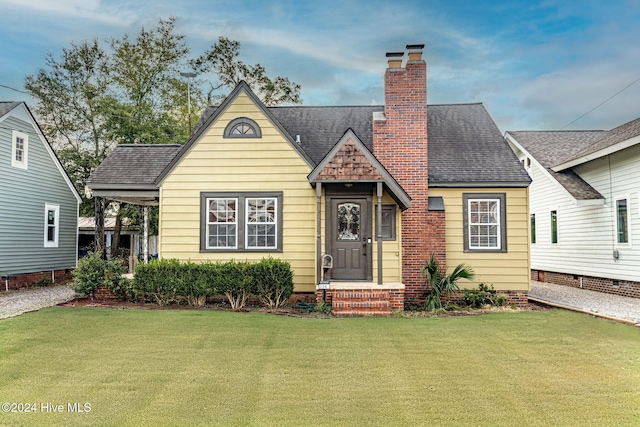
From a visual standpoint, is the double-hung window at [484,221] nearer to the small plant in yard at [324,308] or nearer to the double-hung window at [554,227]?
the small plant in yard at [324,308]

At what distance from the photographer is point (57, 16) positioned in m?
15.4

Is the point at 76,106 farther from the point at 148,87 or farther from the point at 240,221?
the point at 240,221

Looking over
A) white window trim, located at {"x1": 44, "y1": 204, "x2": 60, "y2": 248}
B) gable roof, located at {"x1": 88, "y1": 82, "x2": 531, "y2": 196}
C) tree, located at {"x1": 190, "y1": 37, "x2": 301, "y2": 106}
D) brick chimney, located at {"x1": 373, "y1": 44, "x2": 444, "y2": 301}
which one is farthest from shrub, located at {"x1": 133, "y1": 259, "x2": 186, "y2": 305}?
tree, located at {"x1": 190, "y1": 37, "x2": 301, "y2": 106}

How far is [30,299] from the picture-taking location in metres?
13.4

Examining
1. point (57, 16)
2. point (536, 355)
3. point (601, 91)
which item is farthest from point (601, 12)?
point (57, 16)

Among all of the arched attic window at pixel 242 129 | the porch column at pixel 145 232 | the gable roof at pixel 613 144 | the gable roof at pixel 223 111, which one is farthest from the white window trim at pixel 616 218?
the porch column at pixel 145 232

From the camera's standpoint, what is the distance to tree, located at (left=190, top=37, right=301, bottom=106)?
2977 cm

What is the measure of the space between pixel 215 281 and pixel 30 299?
21.0 feet

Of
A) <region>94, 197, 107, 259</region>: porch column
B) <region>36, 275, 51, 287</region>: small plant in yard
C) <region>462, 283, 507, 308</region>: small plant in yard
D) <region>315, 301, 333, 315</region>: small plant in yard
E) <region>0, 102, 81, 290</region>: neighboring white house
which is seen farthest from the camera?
<region>36, 275, 51, 287</region>: small plant in yard

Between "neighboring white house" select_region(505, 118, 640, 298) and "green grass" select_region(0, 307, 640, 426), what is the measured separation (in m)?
6.10

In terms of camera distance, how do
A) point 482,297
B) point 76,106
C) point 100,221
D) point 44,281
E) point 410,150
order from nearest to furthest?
1. point 482,297
2. point 410,150
3. point 100,221
4. point 44,281
5. point 76,106

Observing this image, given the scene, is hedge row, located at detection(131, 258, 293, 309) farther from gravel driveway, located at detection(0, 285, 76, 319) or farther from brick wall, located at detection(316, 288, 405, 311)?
gravel driveway, located at detection(0, 285, 76, 319)

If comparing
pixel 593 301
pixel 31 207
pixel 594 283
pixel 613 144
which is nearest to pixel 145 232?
pixel 31 207

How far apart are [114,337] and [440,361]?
5242mm
